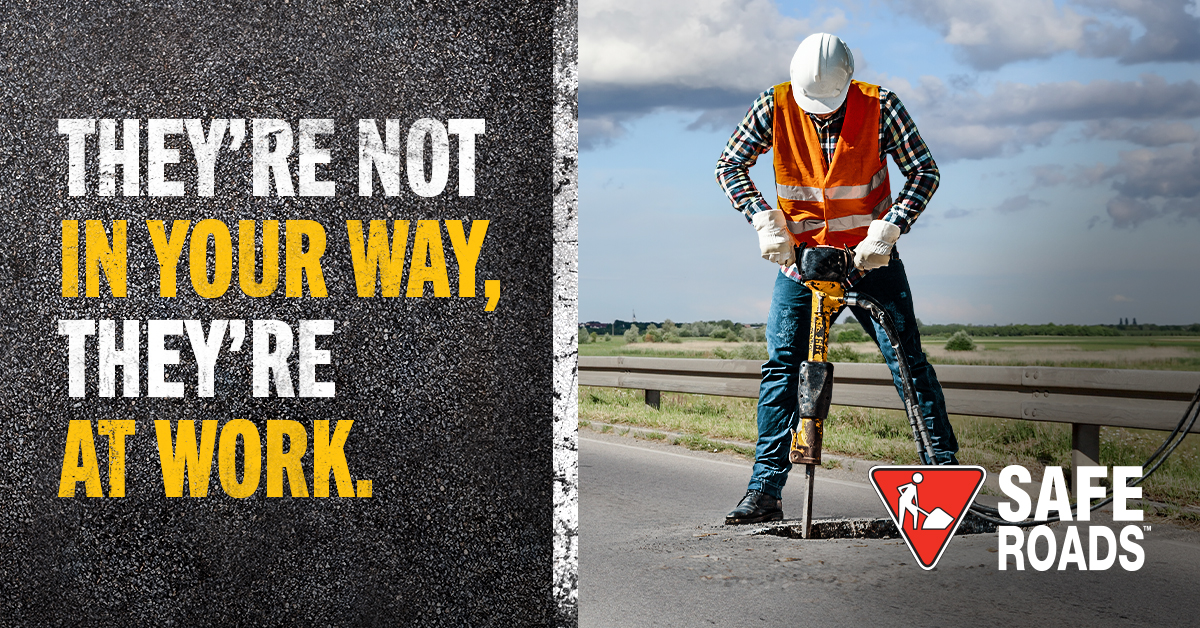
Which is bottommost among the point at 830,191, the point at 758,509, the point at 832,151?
the point at 758,509

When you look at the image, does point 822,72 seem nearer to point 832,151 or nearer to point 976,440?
point 832,151

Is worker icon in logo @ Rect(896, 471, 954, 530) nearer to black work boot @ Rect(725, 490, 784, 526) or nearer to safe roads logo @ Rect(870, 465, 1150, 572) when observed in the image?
safe roads logo @ Rect(870, 465, 1150, 572)

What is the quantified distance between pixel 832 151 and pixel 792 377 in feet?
3.39

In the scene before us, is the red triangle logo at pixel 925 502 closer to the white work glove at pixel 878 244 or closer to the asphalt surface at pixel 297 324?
the white work glove at pixel 878 244

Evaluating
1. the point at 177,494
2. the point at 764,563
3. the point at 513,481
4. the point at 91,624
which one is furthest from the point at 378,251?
the point at 764,563

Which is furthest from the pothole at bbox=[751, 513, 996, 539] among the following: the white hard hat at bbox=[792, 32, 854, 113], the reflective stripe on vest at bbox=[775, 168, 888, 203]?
the white hard hat at bbox=[792, 32, 854, 113]

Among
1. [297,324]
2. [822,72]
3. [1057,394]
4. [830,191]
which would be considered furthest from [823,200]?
[1057,394]

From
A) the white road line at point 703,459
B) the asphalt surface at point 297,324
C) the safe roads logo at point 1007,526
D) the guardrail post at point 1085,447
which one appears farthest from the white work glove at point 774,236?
the guardrail post at point 1085,447

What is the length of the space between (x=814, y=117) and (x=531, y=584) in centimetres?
237

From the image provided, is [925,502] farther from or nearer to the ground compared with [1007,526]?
farther from the ground

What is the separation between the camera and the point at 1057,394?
5.36 m

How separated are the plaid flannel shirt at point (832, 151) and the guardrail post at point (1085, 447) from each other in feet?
7.39

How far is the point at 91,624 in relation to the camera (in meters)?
2.75

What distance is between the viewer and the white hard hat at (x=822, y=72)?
12.3 ft
